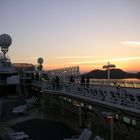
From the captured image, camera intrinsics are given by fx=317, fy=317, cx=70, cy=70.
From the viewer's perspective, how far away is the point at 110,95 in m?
15.9

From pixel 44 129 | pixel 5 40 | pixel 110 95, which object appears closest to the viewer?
pixel 110 95

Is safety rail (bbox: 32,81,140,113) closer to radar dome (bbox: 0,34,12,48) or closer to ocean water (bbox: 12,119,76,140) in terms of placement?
ocean water (bbox: 12,119,76,140)

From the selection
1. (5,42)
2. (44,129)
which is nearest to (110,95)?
(44,129)

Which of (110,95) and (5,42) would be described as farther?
(5,42)

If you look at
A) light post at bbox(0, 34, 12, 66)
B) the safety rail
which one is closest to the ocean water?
the safety rail

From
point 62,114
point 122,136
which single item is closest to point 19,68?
point 62,114

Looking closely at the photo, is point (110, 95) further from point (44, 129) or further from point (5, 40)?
point (5, 40)

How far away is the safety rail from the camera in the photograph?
13406mm

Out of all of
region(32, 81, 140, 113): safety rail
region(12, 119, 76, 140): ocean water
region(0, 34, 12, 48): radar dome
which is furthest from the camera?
region(0, 34, 12, 48): radar dome

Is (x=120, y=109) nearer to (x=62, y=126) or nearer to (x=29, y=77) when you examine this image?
(x=62, y=126)

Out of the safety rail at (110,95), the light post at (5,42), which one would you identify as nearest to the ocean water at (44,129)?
the safety rail at (110,95)

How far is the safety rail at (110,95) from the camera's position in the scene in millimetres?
13406

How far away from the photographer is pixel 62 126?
78.4 ft

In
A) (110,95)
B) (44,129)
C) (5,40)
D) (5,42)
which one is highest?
(5,40)
